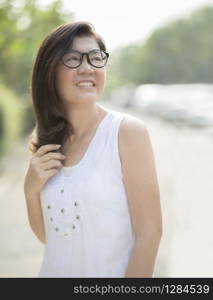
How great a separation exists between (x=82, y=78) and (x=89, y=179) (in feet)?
1.18

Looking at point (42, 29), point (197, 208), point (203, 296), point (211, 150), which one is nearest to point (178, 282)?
point (203, 296)

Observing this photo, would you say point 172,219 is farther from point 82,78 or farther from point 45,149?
point 82,78

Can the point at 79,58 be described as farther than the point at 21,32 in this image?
No

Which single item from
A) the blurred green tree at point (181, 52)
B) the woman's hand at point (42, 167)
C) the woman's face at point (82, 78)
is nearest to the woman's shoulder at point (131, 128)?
the woman's face at point (82, 78)

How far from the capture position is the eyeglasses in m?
2.03

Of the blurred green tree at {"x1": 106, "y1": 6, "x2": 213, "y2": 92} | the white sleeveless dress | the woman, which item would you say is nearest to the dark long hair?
the woman

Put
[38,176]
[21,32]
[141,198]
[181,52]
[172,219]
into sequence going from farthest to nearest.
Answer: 1. [181,52]
2. [21,32]
3. [172,219]
4. [38,176]
5. [141,198]

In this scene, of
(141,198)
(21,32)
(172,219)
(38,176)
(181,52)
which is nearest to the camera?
(141,198)

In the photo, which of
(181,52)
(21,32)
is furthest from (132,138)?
(181,52)

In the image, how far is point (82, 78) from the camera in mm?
2047

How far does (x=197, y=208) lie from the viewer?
7645 mm

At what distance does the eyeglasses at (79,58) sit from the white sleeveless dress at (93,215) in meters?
0.21

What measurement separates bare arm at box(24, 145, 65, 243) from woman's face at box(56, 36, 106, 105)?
0.74 feet

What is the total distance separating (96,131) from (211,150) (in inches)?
500
